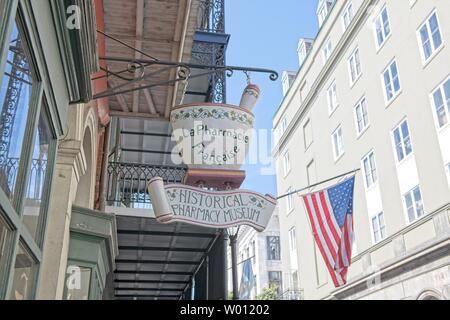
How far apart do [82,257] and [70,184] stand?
110cm

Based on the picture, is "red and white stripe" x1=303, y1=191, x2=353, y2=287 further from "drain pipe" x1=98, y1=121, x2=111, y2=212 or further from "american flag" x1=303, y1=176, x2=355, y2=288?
"drain pipe" x1=98, y1=121, x2=111, y2=212

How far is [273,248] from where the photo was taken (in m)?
48.7

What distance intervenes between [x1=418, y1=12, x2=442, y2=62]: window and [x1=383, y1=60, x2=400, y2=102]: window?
5.86 ft

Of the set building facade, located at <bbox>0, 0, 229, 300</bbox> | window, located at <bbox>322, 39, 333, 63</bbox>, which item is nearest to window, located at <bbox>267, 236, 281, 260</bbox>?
window, located at <bbox>322, 39, 333, 63</bbox>

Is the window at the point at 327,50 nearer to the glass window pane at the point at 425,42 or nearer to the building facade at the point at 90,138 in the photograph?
the glass window pane at the point at 425,42

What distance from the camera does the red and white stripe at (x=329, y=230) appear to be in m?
10.4

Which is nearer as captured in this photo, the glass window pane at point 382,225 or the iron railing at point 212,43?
the iron railing at point 212,43

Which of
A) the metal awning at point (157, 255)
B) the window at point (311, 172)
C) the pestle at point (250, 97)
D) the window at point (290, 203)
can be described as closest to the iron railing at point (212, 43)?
the metal awning at point (157, 255)

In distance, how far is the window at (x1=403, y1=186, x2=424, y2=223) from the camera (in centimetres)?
1553

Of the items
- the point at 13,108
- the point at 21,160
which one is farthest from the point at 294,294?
the point at 13,108

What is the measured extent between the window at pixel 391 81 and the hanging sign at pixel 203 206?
571 inches

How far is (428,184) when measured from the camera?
588 inches

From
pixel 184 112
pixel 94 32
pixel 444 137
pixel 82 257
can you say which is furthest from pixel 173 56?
pixel 444 137

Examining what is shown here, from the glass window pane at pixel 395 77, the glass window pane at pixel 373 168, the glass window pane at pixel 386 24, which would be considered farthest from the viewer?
the glass window pane at pixel 373 168
